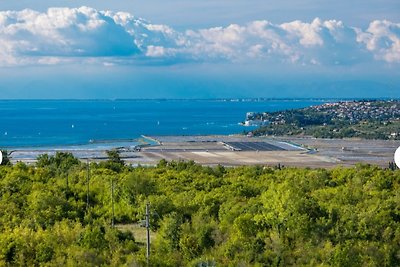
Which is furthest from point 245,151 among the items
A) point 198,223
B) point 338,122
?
point 198,223

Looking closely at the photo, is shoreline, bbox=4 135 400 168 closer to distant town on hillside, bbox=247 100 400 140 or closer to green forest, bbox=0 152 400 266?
distant town on hillside, bbox=247 100 400 140

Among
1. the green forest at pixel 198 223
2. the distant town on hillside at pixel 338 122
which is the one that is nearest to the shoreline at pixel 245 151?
the distant town on hillside at pixel 338 122

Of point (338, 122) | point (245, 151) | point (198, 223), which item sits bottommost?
point (245, 151)

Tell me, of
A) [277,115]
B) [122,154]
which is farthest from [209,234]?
[277,115]

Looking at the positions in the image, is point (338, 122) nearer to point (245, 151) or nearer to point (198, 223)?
point (245, 151)

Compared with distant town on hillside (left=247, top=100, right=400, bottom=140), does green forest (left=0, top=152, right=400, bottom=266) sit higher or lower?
higher

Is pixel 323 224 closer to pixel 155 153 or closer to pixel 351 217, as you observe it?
pixel 351 217

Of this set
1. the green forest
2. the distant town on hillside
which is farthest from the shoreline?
the green forest

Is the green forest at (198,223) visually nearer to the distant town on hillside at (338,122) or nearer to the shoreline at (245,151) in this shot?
the shoreline at (245,151)
